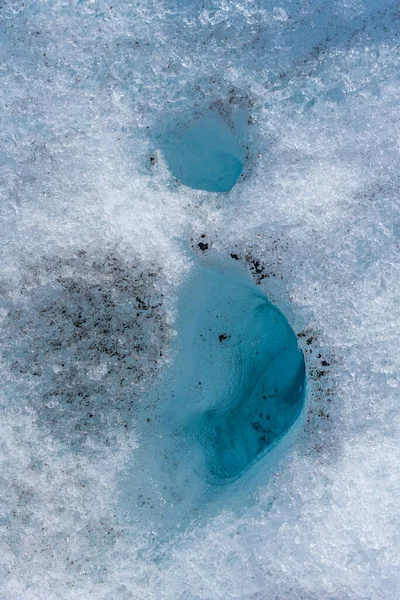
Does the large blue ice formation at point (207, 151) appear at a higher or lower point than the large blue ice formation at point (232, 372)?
higher

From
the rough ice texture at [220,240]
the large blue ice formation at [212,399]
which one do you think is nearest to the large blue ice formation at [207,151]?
the rough ice texture at [220,240]

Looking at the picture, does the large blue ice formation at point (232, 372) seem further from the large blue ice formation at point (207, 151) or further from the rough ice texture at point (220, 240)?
the large blue ice formation at point (207, 151)

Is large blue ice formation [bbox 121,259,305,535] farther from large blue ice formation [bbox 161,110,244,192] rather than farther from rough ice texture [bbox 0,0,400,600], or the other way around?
large blue ice formation [bbox 161,110,244,192]

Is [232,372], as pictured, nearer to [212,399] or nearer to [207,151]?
[212,399]

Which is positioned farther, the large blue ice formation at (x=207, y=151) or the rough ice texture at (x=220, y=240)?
the large blue ice formation at (x=207, y=151)

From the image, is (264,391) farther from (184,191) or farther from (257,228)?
(184,191)

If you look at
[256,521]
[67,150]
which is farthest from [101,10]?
[256,521]

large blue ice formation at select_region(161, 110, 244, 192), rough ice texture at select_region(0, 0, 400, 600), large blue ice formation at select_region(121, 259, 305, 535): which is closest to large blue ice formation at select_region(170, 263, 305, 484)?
large blue ice formation at select_region(121, 259, 305, 535)

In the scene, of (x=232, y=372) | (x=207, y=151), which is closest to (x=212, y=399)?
(x=232, y=372)
